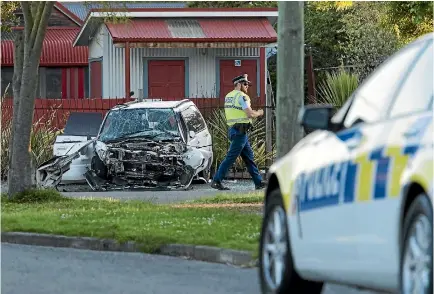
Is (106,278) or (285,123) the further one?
(285,123)

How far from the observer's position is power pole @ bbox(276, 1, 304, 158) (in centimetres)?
1451

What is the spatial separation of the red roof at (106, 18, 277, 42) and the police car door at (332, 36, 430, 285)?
25414 mm

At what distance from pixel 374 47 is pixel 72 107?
1390 centimetres

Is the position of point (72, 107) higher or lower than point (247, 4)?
lower

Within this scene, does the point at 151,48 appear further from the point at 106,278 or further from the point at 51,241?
the point at 106,278

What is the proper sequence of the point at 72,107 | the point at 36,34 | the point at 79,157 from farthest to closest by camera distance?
1. the point at 72,107
2. the point at 79,157
3. the point at 36,34

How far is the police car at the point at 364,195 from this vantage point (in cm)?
679

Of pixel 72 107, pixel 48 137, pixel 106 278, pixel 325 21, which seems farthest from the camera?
pixel 325 21

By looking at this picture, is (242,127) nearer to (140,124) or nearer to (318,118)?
(140,124)

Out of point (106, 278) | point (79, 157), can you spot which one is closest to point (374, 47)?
point (79, 157)

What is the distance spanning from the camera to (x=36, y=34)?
20.3 meters

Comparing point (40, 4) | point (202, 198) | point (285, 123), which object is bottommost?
point (202, 198)

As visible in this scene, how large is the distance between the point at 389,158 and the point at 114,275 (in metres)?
5.10

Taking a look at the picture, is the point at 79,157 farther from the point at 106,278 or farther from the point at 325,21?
the point at 325,21
